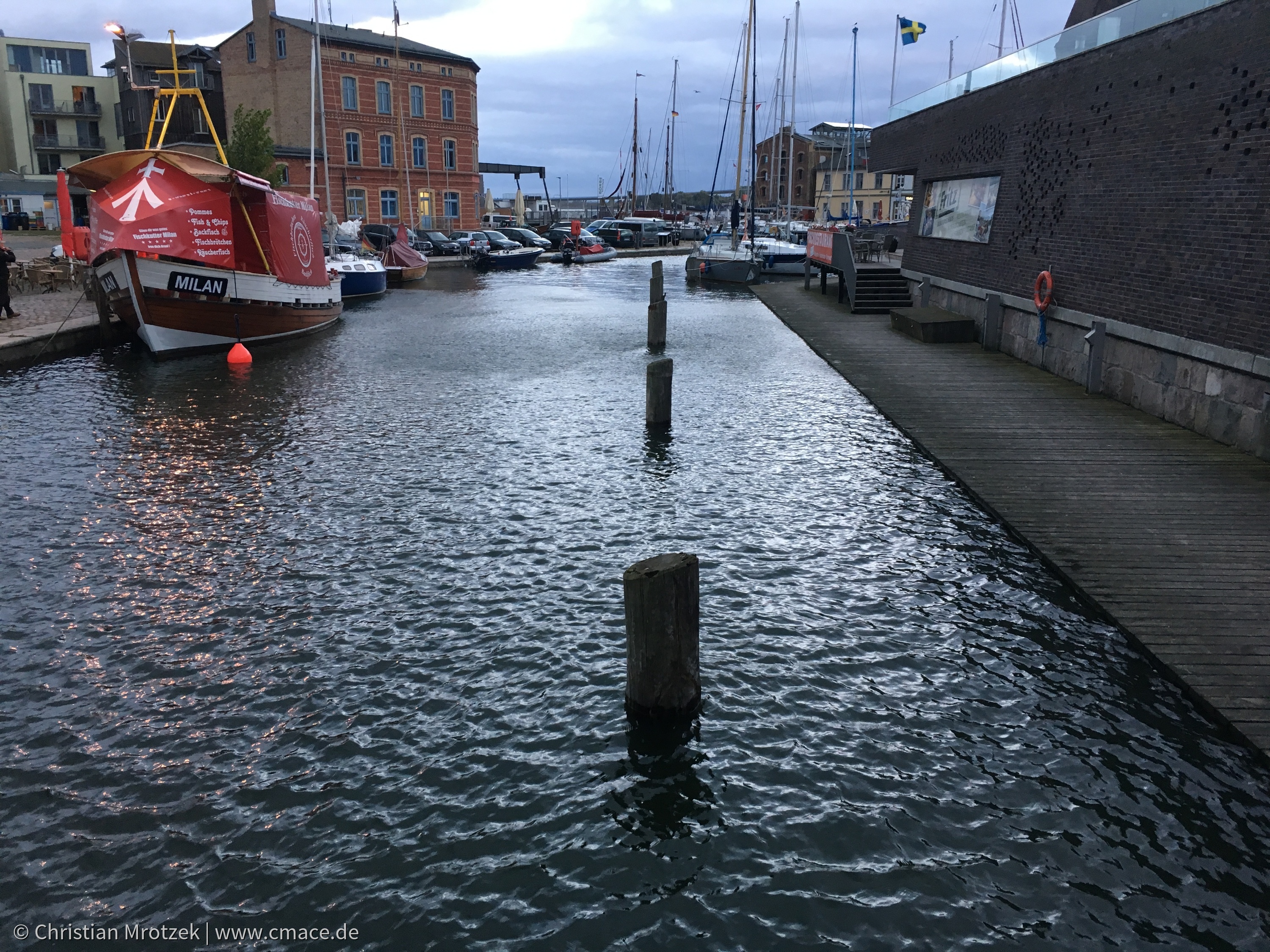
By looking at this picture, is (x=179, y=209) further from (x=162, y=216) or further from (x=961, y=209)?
(x=961, y=209)

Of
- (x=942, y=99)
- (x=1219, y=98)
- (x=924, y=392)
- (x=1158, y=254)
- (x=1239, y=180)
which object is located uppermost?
(x=942, y=99)

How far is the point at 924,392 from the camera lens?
1548 cm

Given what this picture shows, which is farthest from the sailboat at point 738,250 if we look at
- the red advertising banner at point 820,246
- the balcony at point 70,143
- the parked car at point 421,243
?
the balcony at point 70,143

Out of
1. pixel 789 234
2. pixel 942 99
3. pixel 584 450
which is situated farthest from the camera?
pixel 789 234

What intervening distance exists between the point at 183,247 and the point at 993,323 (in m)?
17.7

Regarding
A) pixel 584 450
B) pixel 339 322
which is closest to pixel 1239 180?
pixel 584 450

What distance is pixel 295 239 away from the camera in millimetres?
24547

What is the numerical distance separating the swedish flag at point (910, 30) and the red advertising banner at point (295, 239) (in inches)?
778

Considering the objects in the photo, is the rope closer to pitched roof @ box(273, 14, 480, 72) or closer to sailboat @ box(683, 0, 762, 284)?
sailboat @ box(683, 0, 762, 284)

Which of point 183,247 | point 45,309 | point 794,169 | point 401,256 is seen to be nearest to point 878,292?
point 183,247

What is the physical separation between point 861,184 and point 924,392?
277 feet

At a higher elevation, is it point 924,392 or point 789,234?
point 789,234

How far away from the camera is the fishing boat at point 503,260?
5009cm

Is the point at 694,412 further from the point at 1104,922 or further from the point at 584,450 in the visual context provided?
the point at 1104,922
